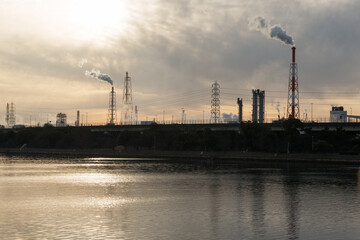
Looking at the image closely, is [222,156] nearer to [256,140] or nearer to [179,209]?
[256,140]

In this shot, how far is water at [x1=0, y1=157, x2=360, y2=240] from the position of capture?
37062mm

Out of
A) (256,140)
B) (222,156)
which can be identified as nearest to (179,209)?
(222,156)

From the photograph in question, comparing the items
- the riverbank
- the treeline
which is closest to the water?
the riverbank

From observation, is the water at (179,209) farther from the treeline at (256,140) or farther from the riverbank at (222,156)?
the treeline at (256,140)

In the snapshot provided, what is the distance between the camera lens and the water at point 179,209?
37.1 meters

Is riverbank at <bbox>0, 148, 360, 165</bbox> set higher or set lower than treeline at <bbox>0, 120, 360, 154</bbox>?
lower

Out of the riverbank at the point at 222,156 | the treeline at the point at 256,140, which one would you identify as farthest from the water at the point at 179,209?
the treeline at the point at 256,140

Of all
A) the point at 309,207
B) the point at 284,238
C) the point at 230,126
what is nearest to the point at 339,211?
the point at 309,207

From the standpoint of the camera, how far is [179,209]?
47969mm

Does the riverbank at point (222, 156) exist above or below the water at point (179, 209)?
above

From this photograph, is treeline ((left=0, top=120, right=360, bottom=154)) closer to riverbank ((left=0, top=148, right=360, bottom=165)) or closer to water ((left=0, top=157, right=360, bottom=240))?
riverbank ((left=0, top=148, right=360, bottom=165))

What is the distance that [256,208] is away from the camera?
4888 cm

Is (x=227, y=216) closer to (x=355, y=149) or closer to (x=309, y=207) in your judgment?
(x=309, y=207)

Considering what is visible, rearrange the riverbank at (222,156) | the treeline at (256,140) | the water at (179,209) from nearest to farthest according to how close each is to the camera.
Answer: the water at (179,209) < the riverbank at (222,156) < the treeline at (256,140)
